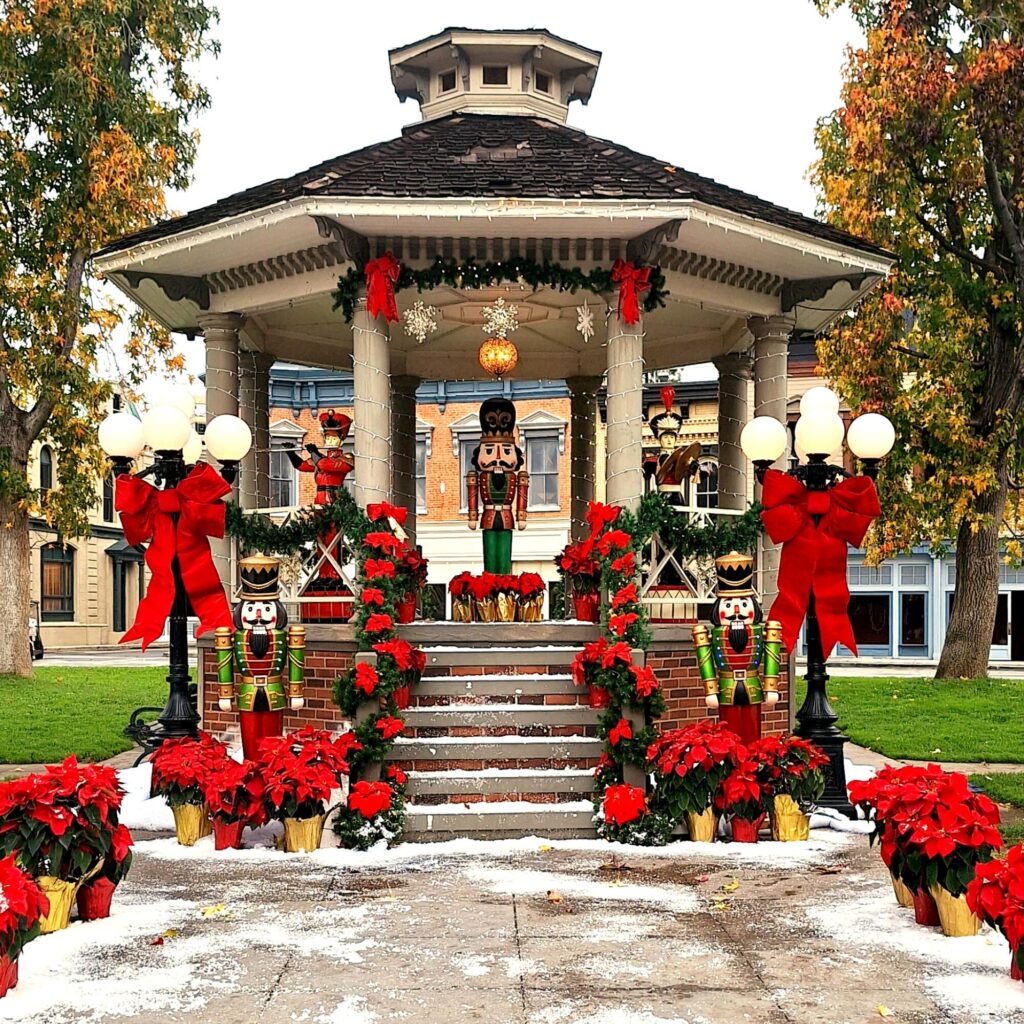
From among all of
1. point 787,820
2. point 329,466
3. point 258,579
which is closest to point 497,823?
point 787,820

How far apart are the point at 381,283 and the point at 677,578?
141 inches

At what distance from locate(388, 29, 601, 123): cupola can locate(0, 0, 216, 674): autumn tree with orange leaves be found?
8.81 m

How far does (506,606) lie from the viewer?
459 inches

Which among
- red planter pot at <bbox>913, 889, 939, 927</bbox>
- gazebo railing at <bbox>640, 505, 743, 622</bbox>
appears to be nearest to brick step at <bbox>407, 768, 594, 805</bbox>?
gazebo railing at <bbox>640, 505, 743, 622</bbox>

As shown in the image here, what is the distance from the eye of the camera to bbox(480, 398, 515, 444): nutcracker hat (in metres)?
12.6

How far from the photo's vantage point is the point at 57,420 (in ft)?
67.4

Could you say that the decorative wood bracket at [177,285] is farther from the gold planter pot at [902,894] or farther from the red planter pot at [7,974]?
the gold planter pot at [902,894]

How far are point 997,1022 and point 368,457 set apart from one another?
249 inches

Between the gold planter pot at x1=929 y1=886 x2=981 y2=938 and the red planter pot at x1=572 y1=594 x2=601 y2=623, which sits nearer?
the gold planter pot at x1=929 y1=886 x2=981 y2=938

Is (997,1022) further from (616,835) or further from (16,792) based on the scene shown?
(16,792)

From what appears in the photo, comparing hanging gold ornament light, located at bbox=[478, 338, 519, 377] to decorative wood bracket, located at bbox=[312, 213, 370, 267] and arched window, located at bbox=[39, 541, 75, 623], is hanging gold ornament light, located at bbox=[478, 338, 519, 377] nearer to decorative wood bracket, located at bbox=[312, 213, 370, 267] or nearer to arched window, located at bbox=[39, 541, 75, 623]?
decorative wood bracket, located at bbox=[312, 213, 370, 267]

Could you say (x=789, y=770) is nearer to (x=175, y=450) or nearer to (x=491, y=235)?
(x=491, y=235)

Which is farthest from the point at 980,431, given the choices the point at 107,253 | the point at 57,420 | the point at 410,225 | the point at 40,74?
the point at 40,74

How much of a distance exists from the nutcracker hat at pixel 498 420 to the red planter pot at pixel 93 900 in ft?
23.6
